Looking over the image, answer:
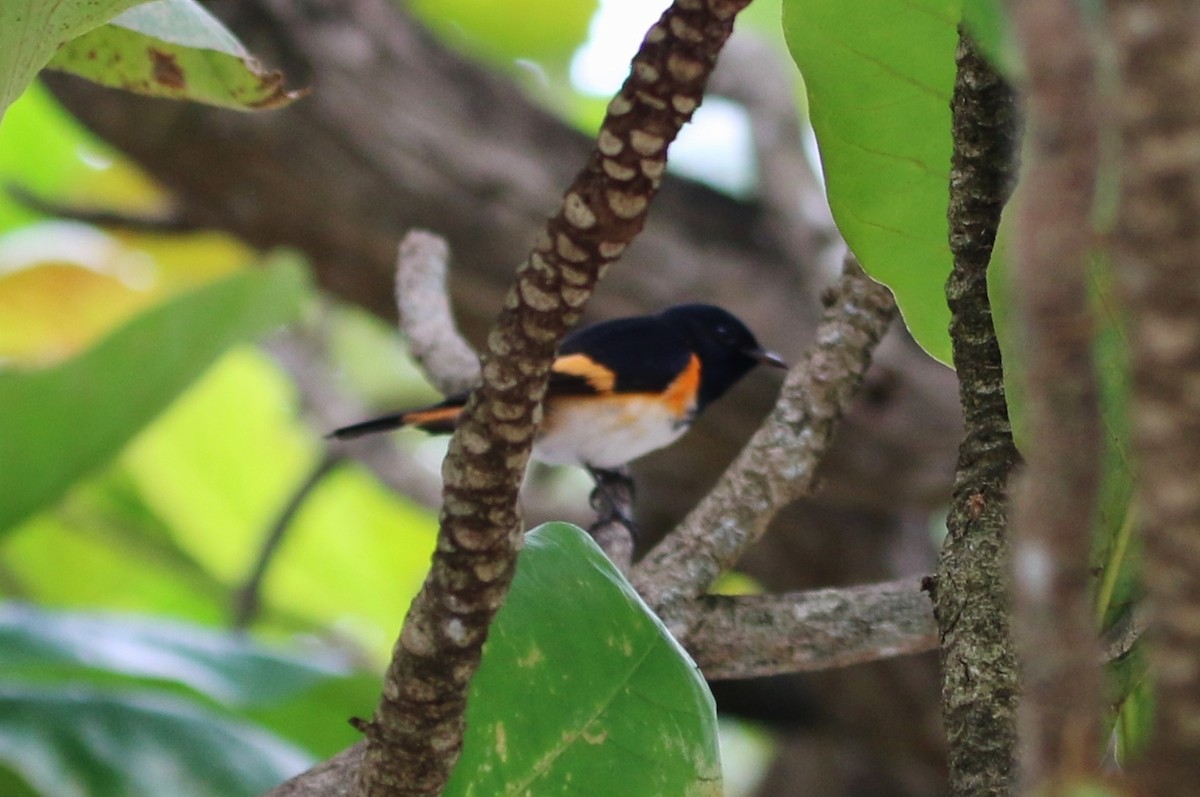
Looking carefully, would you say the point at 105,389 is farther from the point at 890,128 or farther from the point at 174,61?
the point at 890,128

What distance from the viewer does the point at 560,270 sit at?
608 millimetres

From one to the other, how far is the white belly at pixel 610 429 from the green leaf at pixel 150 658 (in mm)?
922

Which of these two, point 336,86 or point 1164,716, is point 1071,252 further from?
point 336,86

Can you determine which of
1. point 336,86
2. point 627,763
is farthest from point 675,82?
point 336,86

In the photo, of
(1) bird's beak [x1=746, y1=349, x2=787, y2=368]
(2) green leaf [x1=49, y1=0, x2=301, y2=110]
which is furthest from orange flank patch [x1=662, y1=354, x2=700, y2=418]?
(2) green leaf [x1=49, y1=0, x2=301, y2=110]

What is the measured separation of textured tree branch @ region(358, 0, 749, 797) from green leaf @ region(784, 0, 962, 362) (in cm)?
25

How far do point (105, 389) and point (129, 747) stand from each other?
1.41 feet

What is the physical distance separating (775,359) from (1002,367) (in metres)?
1.82

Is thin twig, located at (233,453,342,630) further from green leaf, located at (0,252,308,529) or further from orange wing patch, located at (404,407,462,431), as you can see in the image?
green leaf, located at (0,252,308,529)

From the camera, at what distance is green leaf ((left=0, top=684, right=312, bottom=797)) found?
1423mm

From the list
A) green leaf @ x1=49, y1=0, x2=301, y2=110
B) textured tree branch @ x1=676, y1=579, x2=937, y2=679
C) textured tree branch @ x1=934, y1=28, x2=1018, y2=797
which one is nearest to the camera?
textured tree branch @ x1=934, y1=28, x2=1018, y2=797

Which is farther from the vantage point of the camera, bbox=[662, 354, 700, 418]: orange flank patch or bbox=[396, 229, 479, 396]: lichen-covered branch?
bbox=[662, 354, 700, 418]: orange flank patch

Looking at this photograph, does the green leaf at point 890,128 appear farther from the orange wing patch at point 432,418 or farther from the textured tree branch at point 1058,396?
the orange wing patch at point 432,418

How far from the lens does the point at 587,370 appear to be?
2.61 metres
